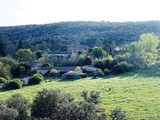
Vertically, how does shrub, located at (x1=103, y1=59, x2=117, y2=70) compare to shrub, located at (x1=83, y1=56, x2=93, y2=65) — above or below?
above

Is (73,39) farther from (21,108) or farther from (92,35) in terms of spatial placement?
(21,108)

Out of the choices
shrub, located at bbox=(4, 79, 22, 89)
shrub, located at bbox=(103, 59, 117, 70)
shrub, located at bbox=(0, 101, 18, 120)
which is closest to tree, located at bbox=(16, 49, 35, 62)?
shrub, located at bbox=(103, 59, 117, 70)

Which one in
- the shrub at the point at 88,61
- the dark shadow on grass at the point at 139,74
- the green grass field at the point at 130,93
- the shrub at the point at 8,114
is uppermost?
the shrub at the point at 8,114

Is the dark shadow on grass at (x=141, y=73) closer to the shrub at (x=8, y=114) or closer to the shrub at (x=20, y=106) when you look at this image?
the shrub at (x=20, y=106)

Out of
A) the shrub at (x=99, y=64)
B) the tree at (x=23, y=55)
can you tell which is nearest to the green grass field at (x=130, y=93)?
the shrub at (x=99, y=64)

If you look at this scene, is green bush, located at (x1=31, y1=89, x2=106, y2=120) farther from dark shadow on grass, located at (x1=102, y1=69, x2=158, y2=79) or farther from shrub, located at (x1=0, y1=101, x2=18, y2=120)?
dark shadow on grass, located at (x1=102, y1=69, x2=158, y2=79)

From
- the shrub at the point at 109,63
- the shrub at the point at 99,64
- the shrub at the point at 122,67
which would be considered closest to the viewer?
the shrub at the point at 122,67

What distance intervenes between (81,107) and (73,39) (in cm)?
13292

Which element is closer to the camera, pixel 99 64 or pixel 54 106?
pixel 54 106

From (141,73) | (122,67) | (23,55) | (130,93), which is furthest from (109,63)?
(130,93)

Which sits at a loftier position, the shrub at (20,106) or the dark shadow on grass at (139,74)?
the shrub at (20,106)

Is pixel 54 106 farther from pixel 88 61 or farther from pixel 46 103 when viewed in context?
pixel 88 61

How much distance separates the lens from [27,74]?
87.8m

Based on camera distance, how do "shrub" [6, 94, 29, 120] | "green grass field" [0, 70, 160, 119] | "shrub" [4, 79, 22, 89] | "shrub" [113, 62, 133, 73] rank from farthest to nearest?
"shrub" [113, 62, 133, 73]
"shrub" [4, 79, 22, 89]
"green grass field" [0, 70, 160, 119]
"shrub" [6, 94, 29, 120]
